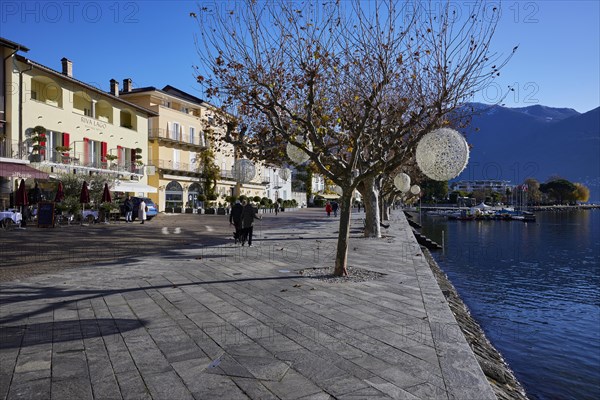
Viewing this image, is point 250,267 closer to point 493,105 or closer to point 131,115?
point 493,105

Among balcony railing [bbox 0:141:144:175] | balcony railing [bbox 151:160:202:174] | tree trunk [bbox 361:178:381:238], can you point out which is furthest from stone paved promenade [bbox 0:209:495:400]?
balcony railing [bbox 151:160:202:174]

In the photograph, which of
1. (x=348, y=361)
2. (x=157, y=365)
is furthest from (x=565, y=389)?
(x=157, y=365)

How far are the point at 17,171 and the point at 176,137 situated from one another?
22.6 meters

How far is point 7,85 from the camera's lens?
2292 cm

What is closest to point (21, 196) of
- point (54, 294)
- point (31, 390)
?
point (54, 294)

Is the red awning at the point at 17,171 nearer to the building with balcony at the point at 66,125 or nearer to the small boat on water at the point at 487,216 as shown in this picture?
the building with balcony at the point at 66,125

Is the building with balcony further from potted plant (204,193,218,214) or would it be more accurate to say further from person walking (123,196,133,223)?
potted plant (204,193,218,214)

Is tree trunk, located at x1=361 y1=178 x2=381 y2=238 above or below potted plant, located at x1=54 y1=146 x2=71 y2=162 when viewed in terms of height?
below

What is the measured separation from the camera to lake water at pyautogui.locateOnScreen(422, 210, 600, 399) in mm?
8093

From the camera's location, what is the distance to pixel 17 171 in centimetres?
2044

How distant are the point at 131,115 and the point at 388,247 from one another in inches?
1094

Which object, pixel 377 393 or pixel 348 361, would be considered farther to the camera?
pixel 348 361

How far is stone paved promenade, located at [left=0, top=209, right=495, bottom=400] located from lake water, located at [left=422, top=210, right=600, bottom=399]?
9.38ft

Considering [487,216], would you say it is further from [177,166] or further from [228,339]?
[228,339]
